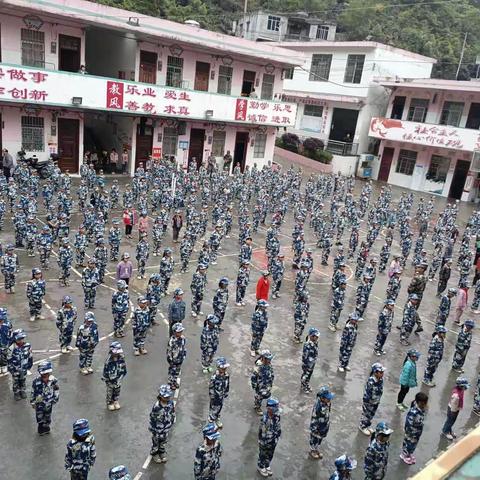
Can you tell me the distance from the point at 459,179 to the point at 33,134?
25.9 metres

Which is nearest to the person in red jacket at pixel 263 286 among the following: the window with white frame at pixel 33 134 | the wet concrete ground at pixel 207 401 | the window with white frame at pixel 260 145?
the wet concrete ground at pixel 207 401

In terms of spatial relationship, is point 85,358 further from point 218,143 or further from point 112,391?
point 218,143

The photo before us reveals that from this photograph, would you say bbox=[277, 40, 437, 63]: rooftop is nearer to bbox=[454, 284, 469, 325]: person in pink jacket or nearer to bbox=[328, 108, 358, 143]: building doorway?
bbox=[328, 108, 358, 143]: building doorway

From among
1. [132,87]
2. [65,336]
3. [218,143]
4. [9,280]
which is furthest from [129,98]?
[65,336]

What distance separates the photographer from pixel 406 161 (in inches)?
1350

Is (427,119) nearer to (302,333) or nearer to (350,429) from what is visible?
(302,333)

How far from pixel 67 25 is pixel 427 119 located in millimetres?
23267

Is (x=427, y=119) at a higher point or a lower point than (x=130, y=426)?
Result: higher

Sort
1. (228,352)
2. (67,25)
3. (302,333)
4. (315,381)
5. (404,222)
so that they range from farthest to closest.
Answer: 1. (67,25)
2. (404,222)
3. (302,333)
4. (228,352)
5. (315,381)

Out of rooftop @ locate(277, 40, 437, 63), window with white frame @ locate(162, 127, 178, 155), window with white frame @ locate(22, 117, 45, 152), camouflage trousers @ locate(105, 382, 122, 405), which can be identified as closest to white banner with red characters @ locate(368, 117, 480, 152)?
rooftop @ locate(277, 40, 437, 63)

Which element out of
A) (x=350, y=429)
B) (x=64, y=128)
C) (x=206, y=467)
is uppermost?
(x=64, y=128)

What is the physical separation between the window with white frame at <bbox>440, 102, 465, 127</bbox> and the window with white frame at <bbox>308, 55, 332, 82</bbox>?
9459 mm

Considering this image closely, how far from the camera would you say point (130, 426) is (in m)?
7.68

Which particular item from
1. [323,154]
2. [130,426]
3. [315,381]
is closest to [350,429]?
[315,381]
